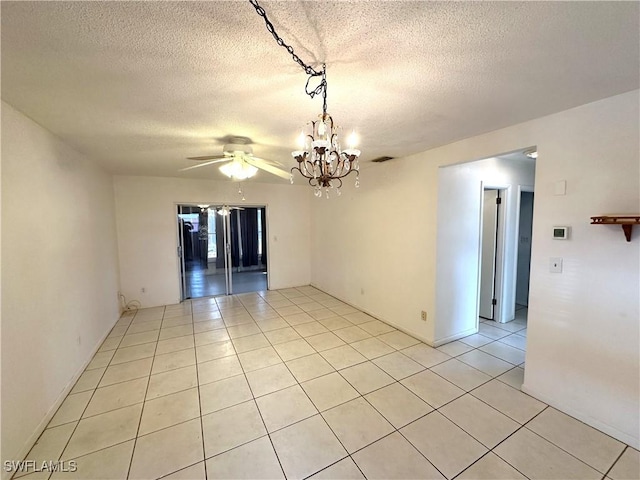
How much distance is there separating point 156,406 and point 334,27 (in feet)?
9.86

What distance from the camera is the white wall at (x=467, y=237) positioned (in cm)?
318

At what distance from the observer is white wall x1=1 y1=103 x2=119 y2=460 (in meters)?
1.73

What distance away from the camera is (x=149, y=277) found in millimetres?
4789

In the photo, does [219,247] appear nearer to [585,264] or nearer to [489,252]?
[489,252]

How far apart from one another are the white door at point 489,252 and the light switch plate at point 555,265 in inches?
68.9

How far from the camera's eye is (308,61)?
1391 mm

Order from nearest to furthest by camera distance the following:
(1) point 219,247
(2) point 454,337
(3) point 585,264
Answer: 1. (3) point 585,264
2. (2) point 454,337
3. (1) point 219,247

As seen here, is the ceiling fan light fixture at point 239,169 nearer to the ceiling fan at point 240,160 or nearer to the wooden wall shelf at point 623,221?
the ceiling fan at point 240,160

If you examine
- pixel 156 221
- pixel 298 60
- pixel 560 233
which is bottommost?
pixel 560 233

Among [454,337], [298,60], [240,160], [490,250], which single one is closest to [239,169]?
[240,160]

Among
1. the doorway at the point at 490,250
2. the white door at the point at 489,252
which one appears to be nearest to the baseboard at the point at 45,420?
the doorway at the point at 490,250

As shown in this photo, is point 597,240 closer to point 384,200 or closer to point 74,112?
point 384,200

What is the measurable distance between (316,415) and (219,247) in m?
4.47

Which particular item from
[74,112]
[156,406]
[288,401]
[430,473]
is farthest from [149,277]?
[430,473]
